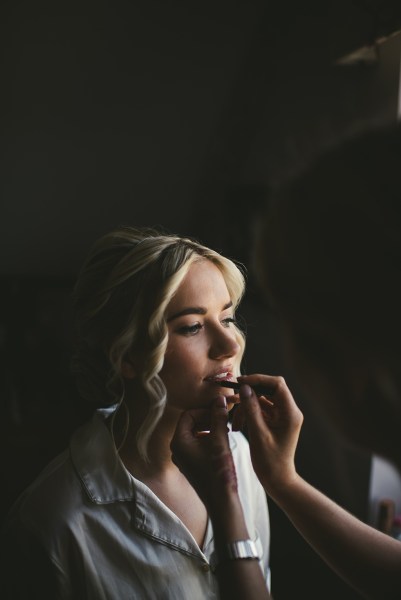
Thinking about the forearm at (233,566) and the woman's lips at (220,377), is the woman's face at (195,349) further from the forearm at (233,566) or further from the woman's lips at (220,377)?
the forearm at (233,566)

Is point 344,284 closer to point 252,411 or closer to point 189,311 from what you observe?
point 252,411

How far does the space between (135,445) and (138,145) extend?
2.58 metres

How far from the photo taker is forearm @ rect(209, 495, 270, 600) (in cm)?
86

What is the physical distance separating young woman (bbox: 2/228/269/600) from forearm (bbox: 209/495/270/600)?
323 millimetres

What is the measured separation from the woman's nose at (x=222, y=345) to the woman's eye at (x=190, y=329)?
45mm

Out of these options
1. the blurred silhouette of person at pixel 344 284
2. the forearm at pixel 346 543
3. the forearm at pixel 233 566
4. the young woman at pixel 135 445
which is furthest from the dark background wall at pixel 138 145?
the blurred silhouette of person at pixel 344 284

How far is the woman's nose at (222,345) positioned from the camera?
1.30 meters

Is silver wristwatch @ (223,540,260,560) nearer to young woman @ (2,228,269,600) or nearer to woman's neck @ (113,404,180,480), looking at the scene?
young woman @ (2,228,269,600)

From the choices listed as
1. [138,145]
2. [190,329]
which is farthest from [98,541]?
[138,145]

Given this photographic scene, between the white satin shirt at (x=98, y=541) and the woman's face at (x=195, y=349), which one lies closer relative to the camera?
the white satin shirt at (x=98, y=541)

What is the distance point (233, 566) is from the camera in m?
0.88

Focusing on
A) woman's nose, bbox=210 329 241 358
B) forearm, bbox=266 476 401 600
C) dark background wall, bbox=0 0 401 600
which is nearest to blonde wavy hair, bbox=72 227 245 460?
woman's nose, bbox=210 329 241 358

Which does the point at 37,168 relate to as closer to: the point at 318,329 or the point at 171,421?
the point at 171,421

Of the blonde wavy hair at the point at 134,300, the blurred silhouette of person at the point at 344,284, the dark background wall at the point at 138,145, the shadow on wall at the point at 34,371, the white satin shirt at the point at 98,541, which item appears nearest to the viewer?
the blurred silhouette of person at the point at 344,284
